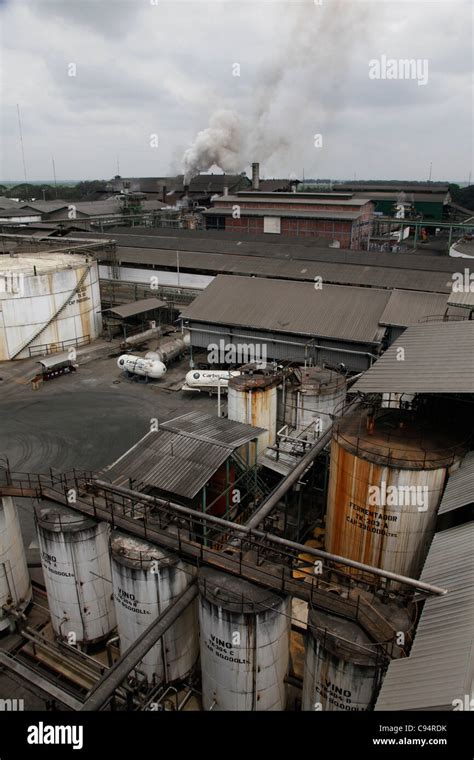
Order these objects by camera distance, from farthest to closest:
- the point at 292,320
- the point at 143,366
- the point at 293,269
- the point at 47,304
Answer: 1. the point at 293,269
2. the point at 47,304
3. the point at 143,366
4. the point at 292,320

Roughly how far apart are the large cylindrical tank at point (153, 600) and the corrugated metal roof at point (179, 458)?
2408 mm

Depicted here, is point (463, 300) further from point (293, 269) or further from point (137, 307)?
point (137, 307)

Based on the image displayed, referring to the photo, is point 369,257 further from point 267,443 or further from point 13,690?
point 13,690

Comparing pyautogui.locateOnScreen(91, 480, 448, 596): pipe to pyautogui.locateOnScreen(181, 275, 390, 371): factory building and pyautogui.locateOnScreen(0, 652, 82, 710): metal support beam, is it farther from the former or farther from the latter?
pyautogui.locateOnScreen(181, 275, 390, 371): factory building

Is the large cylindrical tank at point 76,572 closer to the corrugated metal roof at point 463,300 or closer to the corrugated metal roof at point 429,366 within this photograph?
the corrugated metal roof at point 429,366

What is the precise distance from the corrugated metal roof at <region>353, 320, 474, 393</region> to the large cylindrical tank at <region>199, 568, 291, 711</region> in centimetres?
823

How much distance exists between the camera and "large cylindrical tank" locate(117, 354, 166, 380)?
39.5 meters

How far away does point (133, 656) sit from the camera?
12594 mm

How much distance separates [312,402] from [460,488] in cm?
1004

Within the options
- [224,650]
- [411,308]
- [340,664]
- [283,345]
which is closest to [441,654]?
[340,664]

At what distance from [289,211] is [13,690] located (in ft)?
239
